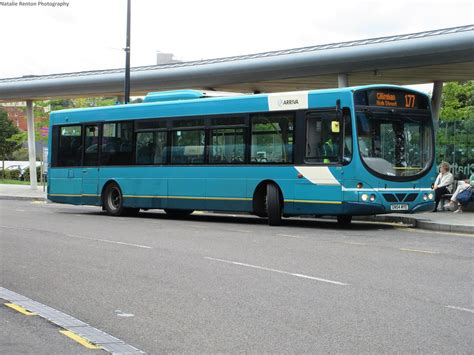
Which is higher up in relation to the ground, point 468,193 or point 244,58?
point 244,58

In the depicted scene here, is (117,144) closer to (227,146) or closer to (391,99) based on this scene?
(227,146)

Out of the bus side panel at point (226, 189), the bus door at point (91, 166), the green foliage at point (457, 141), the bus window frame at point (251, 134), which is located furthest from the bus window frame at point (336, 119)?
the bus door at point (91, 166)

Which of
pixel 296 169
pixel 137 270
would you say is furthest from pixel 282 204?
pixel 137 270

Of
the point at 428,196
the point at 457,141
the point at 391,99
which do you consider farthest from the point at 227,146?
the point at 457,141

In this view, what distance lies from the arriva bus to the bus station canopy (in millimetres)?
4383

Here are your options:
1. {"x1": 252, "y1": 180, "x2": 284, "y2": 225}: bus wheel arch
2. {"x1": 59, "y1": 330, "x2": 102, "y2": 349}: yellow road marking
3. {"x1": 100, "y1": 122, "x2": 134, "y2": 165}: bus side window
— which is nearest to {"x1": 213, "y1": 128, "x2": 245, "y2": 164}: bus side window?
{"x1": 252, "y1": 180, "x2": 284, "y2": 225}: bus wheel arch

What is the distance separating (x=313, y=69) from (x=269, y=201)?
8080 mm

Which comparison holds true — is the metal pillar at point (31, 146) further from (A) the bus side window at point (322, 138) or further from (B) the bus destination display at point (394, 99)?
(B) the bus destination display at point (394, 99)

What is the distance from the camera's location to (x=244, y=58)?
26.4 metres

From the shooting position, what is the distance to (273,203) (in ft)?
59.0

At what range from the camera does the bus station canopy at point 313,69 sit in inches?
852

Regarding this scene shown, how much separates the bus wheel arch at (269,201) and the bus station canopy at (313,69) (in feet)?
22.1

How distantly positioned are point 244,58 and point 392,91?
990 cm

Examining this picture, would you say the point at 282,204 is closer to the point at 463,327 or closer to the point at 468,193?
the point at 468,193
